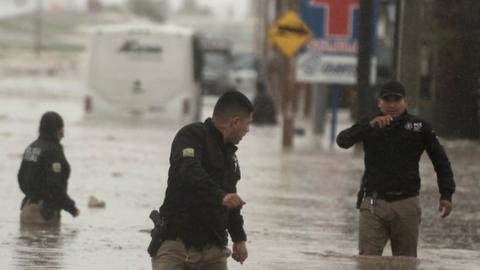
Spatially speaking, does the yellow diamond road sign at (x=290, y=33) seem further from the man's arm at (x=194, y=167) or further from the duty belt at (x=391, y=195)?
the man's arm at (x=194, y=167)

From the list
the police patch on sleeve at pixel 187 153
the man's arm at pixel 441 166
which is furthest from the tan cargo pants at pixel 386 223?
the police patch on sleeve at pixel 187 153

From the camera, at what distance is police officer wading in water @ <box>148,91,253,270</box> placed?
30.4ft

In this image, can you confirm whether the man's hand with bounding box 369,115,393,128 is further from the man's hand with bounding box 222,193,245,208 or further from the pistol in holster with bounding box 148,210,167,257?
the man's hand with bounding box 222,193,245,208

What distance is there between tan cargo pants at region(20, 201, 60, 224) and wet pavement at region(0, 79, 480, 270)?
11cm

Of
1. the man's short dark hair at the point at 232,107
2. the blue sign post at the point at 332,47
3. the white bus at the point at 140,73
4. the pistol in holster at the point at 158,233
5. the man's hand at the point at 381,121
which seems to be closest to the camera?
the man's short dark hair at the point at 232,107

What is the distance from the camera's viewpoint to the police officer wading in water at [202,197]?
9.27 m

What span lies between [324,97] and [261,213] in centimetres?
1776

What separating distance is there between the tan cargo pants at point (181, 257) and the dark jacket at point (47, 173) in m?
6.76

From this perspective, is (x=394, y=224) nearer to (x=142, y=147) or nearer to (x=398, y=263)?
(x=398, y=263)

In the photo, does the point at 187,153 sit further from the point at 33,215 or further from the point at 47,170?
the point at 33,215

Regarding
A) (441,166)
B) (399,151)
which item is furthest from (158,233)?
(441,166)

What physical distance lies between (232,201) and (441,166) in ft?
12.6

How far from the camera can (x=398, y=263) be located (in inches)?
494

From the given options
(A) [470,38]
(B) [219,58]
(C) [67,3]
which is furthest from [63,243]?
(C) [67,3]
